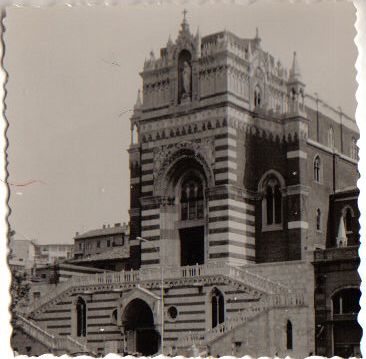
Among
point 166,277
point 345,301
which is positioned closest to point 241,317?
point 166,277

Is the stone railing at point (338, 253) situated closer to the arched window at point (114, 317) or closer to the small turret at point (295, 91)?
the small turret at point (295, 91)

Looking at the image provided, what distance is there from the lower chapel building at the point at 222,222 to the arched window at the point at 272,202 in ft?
0.04

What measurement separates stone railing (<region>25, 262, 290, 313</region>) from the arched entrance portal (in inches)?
9.0

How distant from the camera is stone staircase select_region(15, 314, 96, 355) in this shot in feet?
28.3

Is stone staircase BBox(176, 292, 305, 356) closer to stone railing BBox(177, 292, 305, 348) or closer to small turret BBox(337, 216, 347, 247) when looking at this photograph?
stone railing BBox(177, 292, 305, 348)

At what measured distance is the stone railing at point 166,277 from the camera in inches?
334

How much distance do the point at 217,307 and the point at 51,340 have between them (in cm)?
142

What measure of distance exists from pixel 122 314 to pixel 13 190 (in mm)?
1428

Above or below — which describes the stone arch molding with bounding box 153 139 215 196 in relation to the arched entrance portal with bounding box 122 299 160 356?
above

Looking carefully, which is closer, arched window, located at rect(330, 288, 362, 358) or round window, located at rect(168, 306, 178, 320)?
arched window, located at rect(330, 288, 362, 358)

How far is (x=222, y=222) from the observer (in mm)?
8812

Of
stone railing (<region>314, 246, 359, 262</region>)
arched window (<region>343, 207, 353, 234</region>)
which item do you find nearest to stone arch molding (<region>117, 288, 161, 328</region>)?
stone railing (<region>314, 246, 359, 262</region>)

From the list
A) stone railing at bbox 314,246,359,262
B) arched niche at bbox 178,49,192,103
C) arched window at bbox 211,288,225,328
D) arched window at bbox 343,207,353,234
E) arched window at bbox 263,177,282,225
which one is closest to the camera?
stone railing at bbox 314,246,359,262

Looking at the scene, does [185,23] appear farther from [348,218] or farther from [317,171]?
[348,218]
